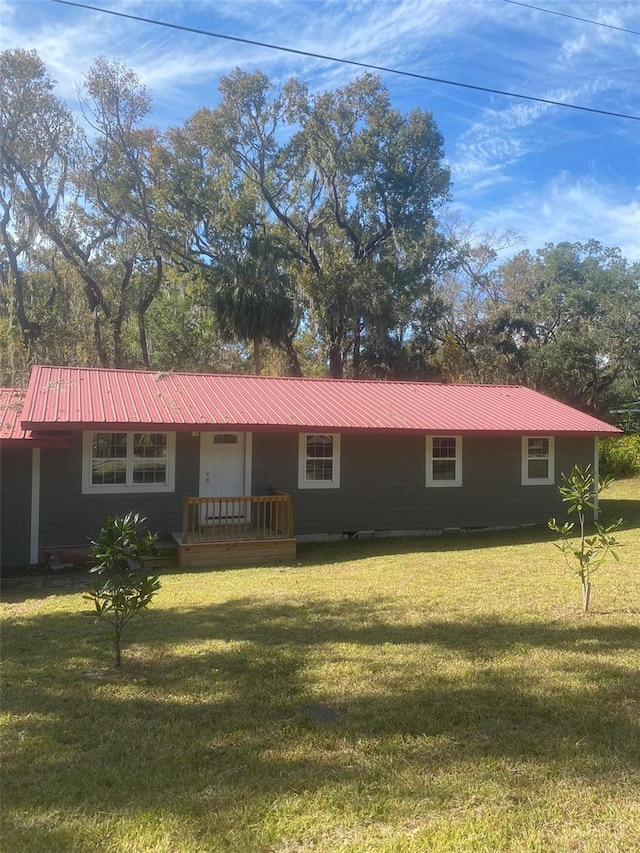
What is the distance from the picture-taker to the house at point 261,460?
9.97m

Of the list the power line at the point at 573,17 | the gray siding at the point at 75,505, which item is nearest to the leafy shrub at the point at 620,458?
the gray siding at the point at 75,505

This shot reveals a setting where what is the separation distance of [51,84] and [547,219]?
859 inches

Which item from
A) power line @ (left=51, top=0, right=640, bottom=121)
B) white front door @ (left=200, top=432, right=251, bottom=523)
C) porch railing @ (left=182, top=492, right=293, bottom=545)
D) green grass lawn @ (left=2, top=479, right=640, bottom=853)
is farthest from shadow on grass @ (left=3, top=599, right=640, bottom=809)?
power line @ (left=51, top=0, right=640, bottom=121)

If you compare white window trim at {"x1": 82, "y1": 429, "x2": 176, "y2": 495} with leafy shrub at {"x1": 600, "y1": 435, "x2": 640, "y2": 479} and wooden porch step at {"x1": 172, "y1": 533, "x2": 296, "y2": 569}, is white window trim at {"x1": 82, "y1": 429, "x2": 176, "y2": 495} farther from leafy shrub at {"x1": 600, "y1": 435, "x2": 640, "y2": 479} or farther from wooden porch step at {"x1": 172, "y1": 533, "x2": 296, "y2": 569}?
leafy shrub at {"x1": 600, "y1": 435, "x2": 640, "y2": 479}

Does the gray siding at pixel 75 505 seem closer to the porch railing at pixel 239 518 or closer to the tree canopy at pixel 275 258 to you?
the porch railing at pixel 239 518

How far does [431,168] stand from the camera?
28.4 metres

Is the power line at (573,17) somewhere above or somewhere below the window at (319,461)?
above

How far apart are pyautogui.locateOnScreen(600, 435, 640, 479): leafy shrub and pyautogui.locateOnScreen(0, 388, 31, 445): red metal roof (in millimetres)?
19752

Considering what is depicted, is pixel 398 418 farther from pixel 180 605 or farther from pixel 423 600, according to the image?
pixel 180 605

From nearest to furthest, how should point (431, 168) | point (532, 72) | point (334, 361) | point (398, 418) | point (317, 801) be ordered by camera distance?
point (317, 801) < point (532, 72) < point (398, 418) < point (334, 361) < point (431, 168)

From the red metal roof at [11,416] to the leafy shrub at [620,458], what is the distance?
19.8 m

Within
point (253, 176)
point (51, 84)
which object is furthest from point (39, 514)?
point (253, 176)

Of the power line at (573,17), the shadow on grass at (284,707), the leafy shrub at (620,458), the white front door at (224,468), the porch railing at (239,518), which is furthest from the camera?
the leafy shrub at (620,458)

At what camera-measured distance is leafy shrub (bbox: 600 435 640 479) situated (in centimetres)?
2238
